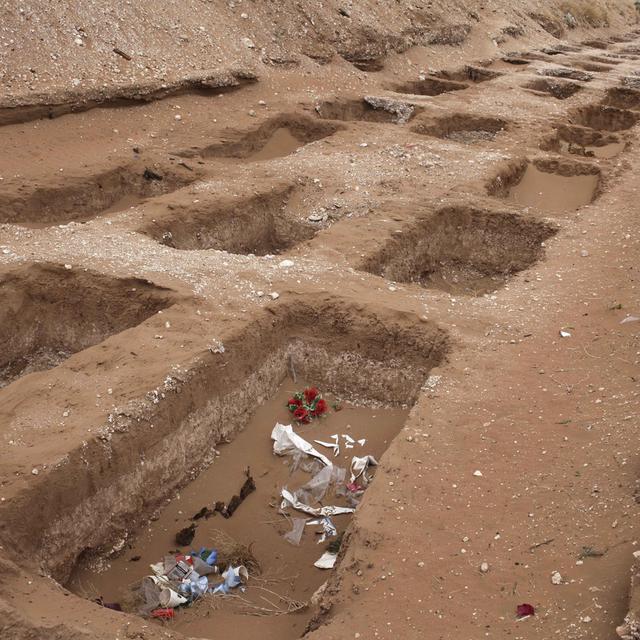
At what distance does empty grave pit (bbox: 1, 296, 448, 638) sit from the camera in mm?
4789

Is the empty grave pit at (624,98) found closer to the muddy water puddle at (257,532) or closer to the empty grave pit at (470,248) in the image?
the empty grave pit at (470,248)

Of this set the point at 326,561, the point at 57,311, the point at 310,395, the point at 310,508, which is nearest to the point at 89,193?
the point at 57,311

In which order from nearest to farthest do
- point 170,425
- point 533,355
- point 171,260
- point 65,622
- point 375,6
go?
point 65,622 → point 170,425 → point 533,355 → point 171,260 → point 375,6

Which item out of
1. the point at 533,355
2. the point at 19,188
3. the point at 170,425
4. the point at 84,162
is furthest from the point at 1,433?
the point at 84,162

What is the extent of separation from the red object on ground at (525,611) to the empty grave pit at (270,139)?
838 cm

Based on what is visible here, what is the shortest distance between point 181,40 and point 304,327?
846 centimetres

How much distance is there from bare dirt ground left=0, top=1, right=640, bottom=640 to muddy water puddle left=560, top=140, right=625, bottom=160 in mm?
81

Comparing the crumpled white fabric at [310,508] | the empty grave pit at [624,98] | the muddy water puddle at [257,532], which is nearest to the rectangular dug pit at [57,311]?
the muddy water puddle at [257,532]

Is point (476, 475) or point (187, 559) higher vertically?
point (476, 475)

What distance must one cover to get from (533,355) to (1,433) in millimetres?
3990

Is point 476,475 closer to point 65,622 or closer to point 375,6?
point 65,622

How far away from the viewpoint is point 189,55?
519 inches

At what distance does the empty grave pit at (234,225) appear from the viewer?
8617 millimetres

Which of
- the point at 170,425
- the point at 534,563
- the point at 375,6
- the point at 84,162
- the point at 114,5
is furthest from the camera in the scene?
the point at 375,6
